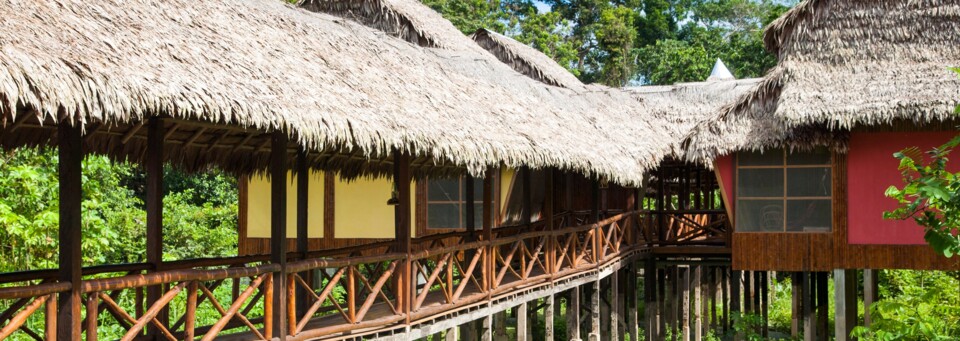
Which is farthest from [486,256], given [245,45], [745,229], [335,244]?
[335,244]

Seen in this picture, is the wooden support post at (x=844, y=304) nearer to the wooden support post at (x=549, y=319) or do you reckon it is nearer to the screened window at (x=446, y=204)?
the wooden support post at (x=549, y=319)

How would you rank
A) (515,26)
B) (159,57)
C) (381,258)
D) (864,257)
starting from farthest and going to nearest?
(515,26)
(864,257)
(381,258)
(159,57)

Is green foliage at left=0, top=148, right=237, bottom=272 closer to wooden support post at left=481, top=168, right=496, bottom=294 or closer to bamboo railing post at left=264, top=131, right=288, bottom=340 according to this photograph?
bamboo railing post at left=264, top=131, right=288, bottom=340

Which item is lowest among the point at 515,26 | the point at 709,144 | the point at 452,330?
the point at 452,330

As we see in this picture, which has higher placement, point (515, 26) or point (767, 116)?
point (515, 26)

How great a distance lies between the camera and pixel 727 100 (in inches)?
672

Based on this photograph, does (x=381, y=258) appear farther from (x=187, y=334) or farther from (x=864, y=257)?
(x=864, y=257)

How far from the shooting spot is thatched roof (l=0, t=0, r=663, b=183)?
5246 millimetres

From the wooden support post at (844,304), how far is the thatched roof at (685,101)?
3.72 metres

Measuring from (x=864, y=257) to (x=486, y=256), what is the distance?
5.19m

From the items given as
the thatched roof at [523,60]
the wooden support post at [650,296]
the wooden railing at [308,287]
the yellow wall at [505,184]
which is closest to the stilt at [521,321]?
the wooden railing at [308,287]

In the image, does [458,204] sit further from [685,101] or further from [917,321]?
[917,321]

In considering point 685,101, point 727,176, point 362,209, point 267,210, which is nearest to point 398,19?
point 362,209

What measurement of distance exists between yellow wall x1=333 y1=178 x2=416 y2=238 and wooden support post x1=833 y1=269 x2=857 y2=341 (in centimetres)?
566
